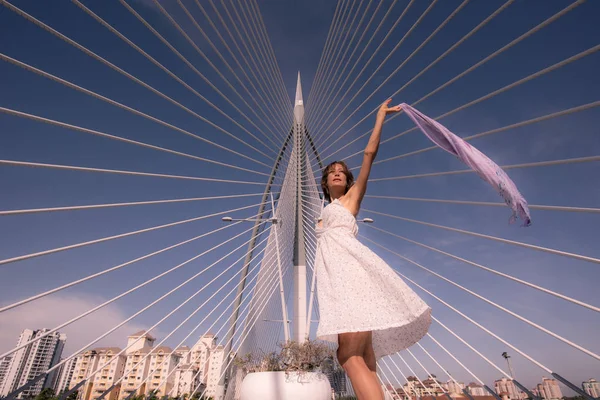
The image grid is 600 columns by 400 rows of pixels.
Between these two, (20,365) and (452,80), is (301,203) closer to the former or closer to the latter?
(452,80)

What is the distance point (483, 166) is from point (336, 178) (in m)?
0.75

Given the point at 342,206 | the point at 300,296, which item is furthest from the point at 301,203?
the point at 342,206

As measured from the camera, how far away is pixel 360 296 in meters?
1.57

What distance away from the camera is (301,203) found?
7.76 meters

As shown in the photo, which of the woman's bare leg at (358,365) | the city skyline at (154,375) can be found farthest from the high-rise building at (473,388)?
the woman's bare leg at (358,365)

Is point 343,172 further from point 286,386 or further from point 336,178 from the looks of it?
point 286,386

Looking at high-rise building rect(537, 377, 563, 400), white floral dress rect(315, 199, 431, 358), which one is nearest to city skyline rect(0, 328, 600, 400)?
high-rise building rect(537, 377, 563, 400)

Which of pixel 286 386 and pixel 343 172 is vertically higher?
pixel 343 172

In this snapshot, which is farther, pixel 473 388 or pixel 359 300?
pixel 473 388

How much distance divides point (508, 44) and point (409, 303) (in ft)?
6.81

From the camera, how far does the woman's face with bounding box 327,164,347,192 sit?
6.74 ft

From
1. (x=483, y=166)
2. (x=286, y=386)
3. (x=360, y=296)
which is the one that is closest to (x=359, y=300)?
(x=360, y=296)

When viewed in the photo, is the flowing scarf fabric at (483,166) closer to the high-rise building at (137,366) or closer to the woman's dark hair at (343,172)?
the woman's dark hair at (343,172)

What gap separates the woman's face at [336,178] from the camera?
205 centimetres
